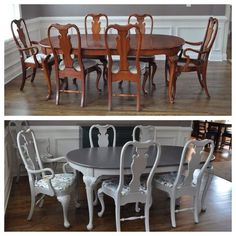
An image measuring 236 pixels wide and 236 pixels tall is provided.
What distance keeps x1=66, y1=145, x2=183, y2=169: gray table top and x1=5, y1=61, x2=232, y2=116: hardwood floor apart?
42 cm

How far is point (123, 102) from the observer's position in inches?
126

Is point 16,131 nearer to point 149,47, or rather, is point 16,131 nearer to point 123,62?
point 123,62

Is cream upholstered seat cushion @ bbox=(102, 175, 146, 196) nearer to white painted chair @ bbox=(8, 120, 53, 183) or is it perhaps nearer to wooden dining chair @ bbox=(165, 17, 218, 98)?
white painted chair @ bbox=(8, 120, 53, 183)

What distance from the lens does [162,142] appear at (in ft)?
13.4

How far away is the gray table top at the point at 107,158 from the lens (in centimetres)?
270

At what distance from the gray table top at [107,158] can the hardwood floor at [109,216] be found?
0.57 m

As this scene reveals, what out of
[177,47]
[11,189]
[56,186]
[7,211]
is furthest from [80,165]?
[177,47]

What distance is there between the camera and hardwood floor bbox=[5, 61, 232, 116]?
2.95 m

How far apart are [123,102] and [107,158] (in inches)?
25.8

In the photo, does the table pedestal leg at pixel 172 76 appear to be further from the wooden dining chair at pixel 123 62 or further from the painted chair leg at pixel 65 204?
the painted chair leg at pixel 65 204

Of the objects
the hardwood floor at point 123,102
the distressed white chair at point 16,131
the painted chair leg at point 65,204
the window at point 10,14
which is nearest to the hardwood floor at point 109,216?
the painted chair leg at point 65,204

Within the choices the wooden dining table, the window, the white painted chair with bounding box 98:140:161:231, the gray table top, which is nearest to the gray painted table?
the gray table top

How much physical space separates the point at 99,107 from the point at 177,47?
0.98m

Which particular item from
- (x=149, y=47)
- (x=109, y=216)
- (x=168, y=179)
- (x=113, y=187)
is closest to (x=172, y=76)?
(x=149, y=47)
